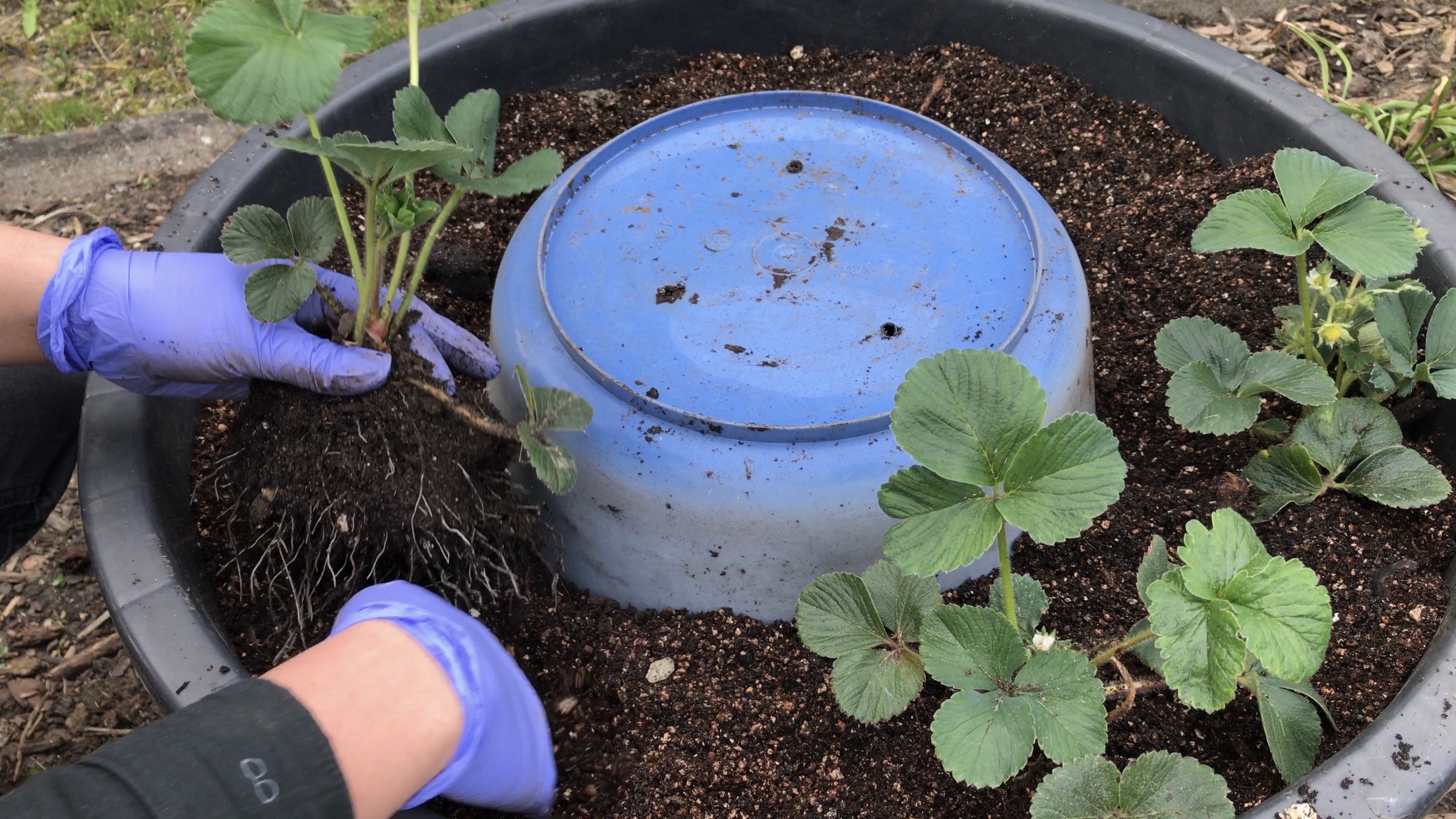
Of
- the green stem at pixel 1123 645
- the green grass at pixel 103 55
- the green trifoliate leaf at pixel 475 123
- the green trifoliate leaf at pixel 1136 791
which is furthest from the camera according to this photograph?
the green grass at pixel 103 55

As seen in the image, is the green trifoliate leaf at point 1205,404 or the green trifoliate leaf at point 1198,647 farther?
the green trifoliate leaf at point 1205,404

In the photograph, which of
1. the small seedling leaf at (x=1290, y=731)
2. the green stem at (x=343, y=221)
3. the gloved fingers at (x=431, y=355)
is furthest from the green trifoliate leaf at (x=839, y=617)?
the green stem at (x=343, y=221)

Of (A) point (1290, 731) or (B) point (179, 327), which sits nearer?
(A) point (1290, 731)

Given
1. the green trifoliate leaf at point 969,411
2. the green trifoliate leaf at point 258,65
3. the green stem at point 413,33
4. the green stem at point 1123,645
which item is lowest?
the green stem at point 1123,645

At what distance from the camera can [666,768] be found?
113 cm

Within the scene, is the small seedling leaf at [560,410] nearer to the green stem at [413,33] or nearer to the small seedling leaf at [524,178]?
the small seedling leaf at [524,178]

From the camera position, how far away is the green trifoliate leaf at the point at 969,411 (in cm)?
89

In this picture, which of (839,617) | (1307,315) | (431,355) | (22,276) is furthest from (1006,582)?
(22,276)

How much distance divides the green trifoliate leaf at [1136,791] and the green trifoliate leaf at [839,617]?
0.22m

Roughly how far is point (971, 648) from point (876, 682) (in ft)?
0.37

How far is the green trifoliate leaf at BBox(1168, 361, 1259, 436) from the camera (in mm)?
1172

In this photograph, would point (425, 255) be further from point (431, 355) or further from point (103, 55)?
point (103, 55)

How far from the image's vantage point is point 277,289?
1095mm

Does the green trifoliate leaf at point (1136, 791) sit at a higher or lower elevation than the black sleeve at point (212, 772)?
lower
